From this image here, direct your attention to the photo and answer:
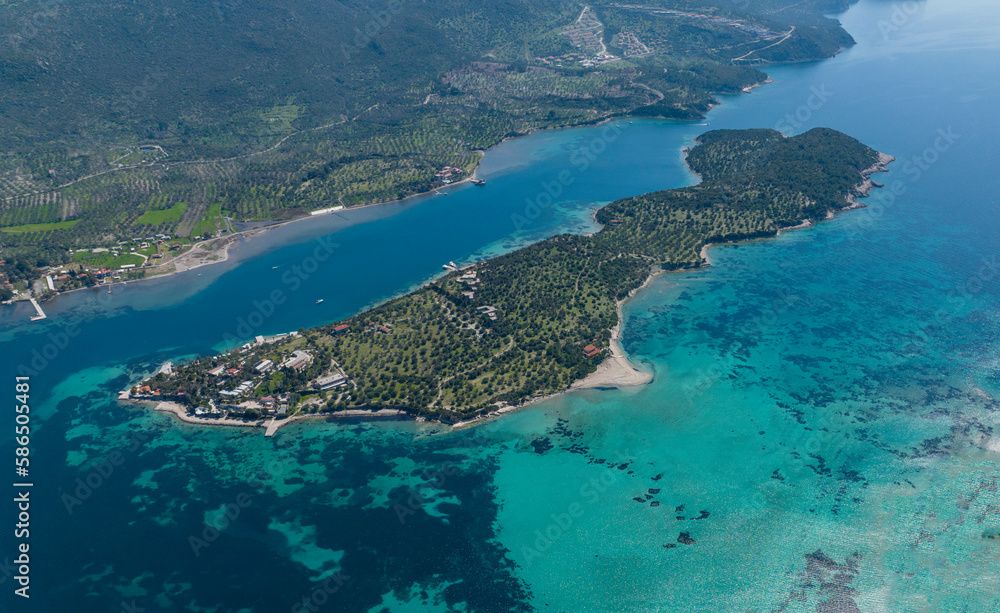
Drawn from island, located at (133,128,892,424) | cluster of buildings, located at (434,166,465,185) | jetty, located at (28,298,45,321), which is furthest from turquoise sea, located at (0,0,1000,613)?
cluster of buildings, located at (434,166,465,185)

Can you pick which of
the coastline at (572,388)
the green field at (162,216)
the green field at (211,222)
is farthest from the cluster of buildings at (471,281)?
the green field at (162,216)

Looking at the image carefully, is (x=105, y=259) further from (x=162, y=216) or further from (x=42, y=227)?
(x=42, y=227)

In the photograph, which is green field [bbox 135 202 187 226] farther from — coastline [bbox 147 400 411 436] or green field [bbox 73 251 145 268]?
coastline [bbox 147 400 411 436]

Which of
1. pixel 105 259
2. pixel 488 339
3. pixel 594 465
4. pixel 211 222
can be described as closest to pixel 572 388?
pixel 594 465

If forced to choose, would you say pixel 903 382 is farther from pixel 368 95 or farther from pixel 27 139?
pixel 27 139

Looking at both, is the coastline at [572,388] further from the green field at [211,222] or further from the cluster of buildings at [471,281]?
the green field at [211,222]
